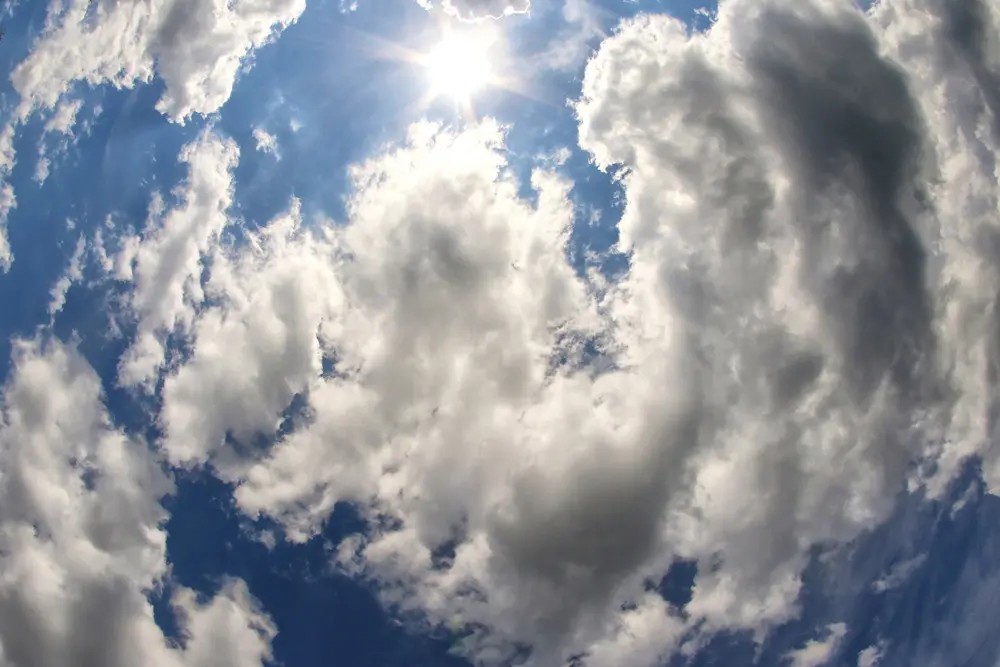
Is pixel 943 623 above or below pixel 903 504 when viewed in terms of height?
below

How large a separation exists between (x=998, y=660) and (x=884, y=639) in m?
16.6

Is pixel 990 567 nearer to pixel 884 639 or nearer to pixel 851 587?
pixel 884 639

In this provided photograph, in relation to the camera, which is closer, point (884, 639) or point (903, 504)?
point (903, 504)

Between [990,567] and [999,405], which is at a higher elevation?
[999,405]

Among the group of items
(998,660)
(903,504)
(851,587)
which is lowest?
(998,660)

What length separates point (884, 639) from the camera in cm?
4931

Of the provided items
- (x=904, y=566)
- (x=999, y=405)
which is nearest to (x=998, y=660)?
(x=904, y=566)

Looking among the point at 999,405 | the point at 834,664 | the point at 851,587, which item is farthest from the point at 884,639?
the point at 999,405

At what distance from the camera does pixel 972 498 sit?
46812mm

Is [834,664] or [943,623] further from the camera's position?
[943,623]

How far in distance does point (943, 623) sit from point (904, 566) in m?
10.5

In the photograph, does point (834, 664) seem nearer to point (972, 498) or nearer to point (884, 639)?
point (884, 639)

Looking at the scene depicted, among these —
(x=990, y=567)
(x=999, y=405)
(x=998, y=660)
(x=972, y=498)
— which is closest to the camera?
(x=999, y=405)

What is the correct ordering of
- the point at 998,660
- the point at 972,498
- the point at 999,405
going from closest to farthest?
the point at 999,405 → the point at 972,498 → the point at 998,660
